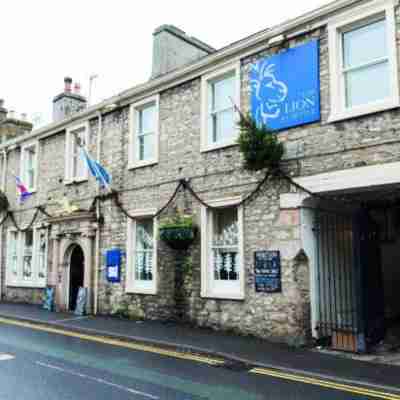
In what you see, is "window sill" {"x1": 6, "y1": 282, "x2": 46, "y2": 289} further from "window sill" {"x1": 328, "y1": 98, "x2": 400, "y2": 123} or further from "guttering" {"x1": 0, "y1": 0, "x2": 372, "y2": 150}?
"window sill" {"x1": 328, "y1": 98, "x2": 400, "y2": 123}

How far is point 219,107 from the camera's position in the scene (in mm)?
12727

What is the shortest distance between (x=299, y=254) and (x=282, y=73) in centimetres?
413

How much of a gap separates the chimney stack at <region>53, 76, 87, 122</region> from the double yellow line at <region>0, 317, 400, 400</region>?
8.93 m

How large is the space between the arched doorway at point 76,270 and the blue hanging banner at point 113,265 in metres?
2.23

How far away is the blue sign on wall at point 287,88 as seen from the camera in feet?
34.3

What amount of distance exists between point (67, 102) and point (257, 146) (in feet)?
37.8

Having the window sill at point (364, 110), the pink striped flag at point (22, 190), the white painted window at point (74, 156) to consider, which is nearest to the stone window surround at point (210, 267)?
the window sill at point (364, 110)

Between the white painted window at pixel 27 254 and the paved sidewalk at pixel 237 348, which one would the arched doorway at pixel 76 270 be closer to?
the paved sidewalk at pixel 237 348

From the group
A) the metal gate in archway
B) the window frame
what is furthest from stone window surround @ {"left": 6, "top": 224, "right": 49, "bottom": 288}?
the metal gate in archway

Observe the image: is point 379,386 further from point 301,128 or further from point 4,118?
point 4,118

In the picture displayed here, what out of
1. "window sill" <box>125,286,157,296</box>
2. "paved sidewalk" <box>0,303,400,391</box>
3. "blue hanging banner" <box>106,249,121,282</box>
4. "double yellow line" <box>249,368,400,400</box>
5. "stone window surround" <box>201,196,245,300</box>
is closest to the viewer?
"double yellow line" <box>249,368,400,400</box>

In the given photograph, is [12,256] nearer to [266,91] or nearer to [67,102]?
[67,102]

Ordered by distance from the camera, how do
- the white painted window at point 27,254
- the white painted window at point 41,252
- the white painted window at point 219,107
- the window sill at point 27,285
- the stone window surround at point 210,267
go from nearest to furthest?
the stone window surround at point 210,267
the white painted window at point 219,107
the window sill at point 27,285
the white painted window at point 41,252
the white painted window at point 27,254

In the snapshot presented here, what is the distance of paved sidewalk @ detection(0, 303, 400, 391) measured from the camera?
7.67 m
